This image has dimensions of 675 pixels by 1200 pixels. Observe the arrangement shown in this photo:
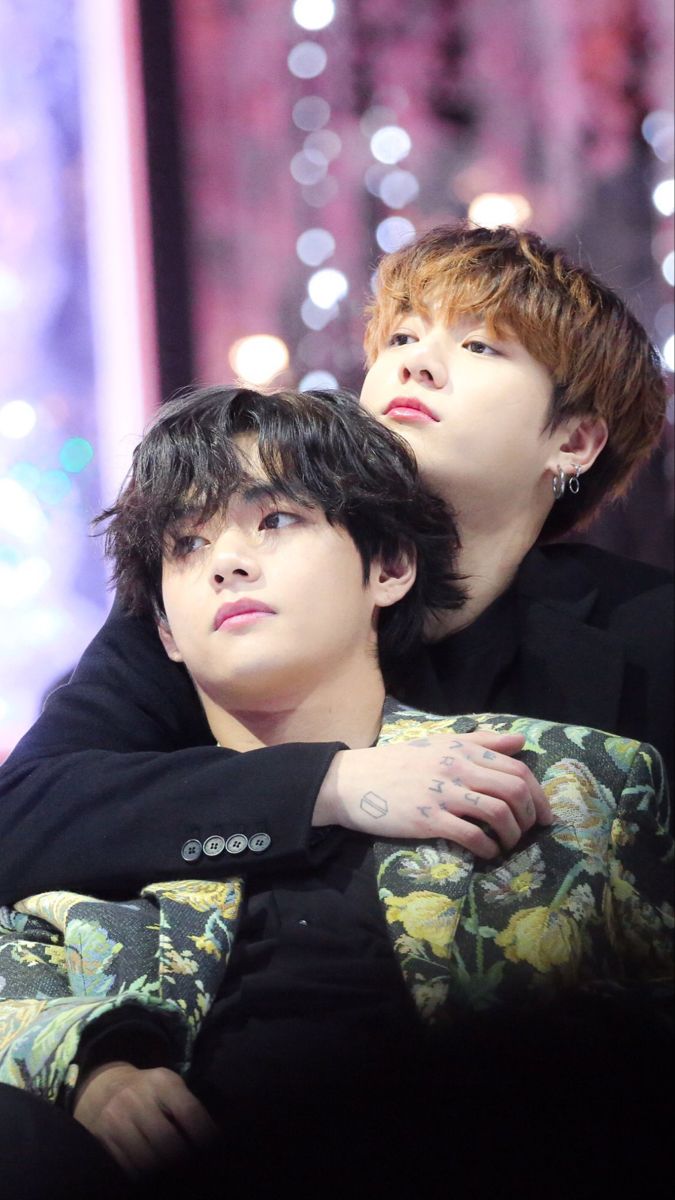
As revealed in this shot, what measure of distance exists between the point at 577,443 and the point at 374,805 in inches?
24.1

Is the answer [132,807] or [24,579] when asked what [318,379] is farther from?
[132,807]

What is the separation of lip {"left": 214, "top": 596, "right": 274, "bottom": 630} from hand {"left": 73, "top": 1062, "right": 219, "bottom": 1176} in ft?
1.33

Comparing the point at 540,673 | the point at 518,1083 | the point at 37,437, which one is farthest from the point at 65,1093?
the point at 37,437

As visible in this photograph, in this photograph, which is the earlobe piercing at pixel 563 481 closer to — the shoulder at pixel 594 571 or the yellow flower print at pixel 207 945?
the shoulder at pixel 594 571

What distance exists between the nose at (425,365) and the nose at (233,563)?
0.34 meters

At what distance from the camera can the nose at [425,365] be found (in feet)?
4.87

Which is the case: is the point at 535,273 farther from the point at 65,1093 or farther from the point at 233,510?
the point at 65,1093

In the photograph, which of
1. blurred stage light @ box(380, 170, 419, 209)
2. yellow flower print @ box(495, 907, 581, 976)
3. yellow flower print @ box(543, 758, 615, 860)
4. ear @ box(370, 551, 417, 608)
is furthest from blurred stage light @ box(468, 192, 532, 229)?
yellow flower print @ box(495, 907, 581, 976)

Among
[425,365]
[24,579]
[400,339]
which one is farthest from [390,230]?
[24,579]

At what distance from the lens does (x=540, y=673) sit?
4.83ft

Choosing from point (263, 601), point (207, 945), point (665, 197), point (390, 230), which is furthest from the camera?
point (390, 230)

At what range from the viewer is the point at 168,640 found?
1378 mm

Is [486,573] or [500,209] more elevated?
[500,209]

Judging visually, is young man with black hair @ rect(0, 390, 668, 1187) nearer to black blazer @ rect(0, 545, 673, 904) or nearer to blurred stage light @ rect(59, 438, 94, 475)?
black blazer @ rect(0, 545, 673, 904)
